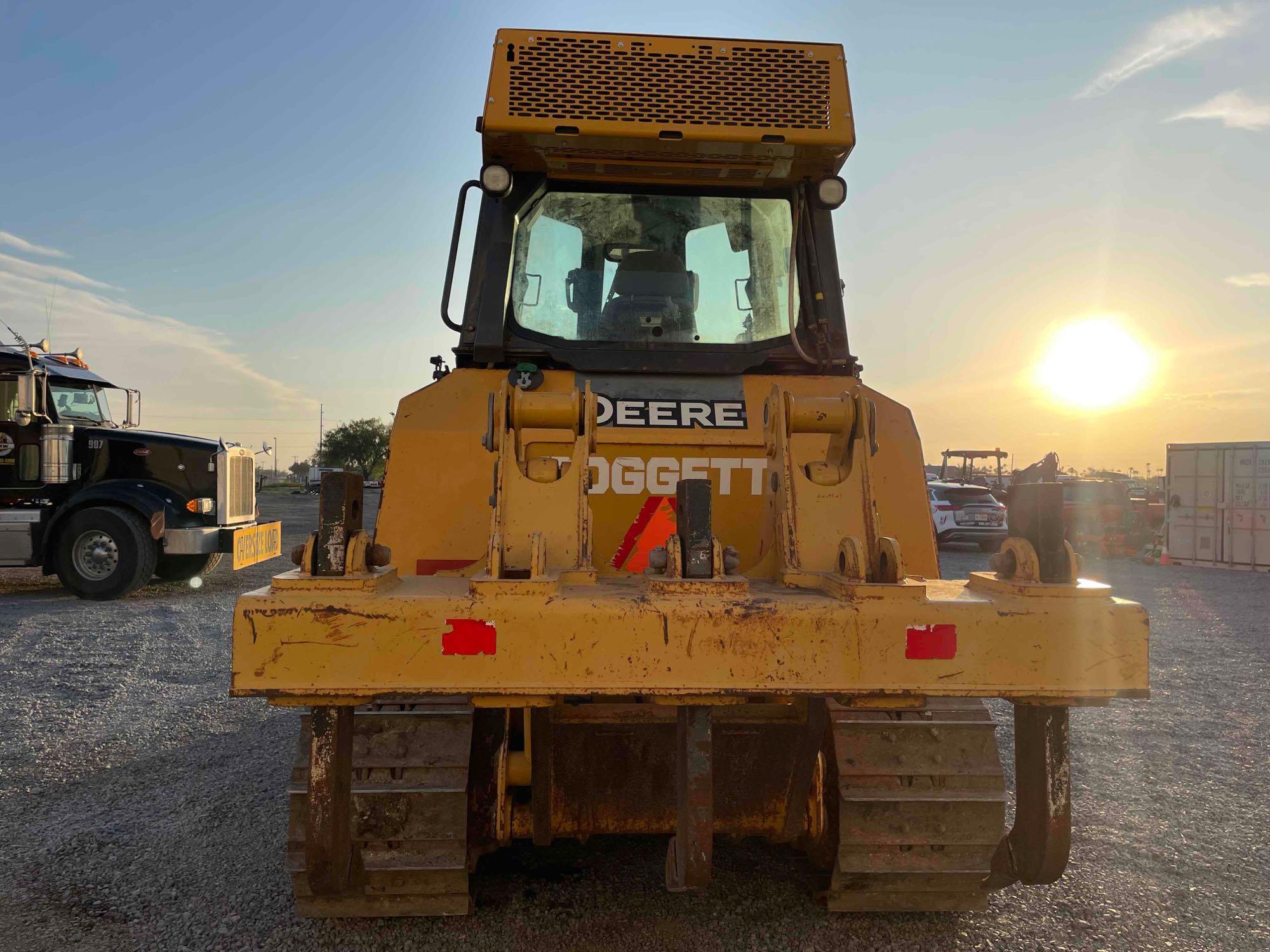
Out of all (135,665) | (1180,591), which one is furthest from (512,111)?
(1180,591)

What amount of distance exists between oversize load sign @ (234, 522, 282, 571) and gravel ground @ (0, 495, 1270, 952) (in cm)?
502

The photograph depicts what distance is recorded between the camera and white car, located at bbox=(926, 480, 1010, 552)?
54.3ft

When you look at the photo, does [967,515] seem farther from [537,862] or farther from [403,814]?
[403,814]

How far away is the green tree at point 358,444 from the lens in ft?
254

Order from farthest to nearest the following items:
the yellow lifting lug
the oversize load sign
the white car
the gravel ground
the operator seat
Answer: the white car < the oversize load sign < the operator seat < the gravel ground < the yellow lifting lug

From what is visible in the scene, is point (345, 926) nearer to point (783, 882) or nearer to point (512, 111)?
point (783, 882)

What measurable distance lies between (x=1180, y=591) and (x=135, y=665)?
12939mm

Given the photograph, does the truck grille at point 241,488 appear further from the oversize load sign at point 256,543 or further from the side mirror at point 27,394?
the side mirror at point 27,394

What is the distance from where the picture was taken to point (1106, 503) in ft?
56.8

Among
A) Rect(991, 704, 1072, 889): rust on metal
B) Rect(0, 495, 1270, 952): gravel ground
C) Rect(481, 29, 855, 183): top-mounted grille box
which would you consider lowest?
Rect(0, 495, 1270, 952): gravel ground

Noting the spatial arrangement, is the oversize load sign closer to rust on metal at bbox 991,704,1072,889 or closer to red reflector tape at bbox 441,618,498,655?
red reflector tape at bbox 441,618,498,655

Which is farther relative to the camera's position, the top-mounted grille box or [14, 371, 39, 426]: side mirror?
[14, 371, 39, 426]: side mirror

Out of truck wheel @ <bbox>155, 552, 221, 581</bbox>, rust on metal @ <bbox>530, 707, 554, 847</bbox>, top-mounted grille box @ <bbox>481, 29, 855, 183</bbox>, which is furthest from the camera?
truck wheel @ <bbox>155, 552, 221, 581</bbox>

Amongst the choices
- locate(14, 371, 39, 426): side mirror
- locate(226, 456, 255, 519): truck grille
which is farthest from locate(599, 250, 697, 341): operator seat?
locate(14, 371, 39, 426): side mirror
